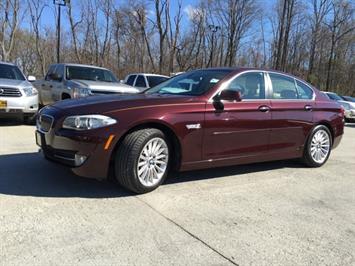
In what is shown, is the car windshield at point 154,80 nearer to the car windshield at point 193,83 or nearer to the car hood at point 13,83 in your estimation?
the car hood at point 13,83

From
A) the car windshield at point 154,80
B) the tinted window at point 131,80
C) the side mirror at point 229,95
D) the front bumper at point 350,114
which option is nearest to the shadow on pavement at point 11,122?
the car windshield at point 154,80

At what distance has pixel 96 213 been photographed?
13.9 ft

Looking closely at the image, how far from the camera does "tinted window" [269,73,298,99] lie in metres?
6.34

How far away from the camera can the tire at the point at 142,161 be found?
4.69 meters

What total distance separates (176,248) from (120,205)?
3.73 feet

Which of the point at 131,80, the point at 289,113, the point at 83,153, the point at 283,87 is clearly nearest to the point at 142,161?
the point at 83,153

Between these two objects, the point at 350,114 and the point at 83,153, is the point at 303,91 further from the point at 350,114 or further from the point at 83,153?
the point at 350,114

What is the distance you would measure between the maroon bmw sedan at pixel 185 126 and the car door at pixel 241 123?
13 mm

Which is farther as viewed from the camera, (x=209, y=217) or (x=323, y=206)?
(x=323, y=206)

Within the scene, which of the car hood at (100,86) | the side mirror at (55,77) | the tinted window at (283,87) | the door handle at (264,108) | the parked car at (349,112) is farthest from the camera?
the parked car at (349,112)

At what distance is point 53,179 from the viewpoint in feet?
17.5

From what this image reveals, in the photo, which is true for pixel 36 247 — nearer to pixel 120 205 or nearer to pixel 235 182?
pixel 120 205

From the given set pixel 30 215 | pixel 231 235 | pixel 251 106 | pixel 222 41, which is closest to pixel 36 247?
pixel 30 215

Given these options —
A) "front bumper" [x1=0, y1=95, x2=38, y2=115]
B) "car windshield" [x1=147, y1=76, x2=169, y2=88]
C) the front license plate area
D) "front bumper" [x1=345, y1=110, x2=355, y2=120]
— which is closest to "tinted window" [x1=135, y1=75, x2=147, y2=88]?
"car windshield" [x1=147, y1=76, x2=169, y2=88]
